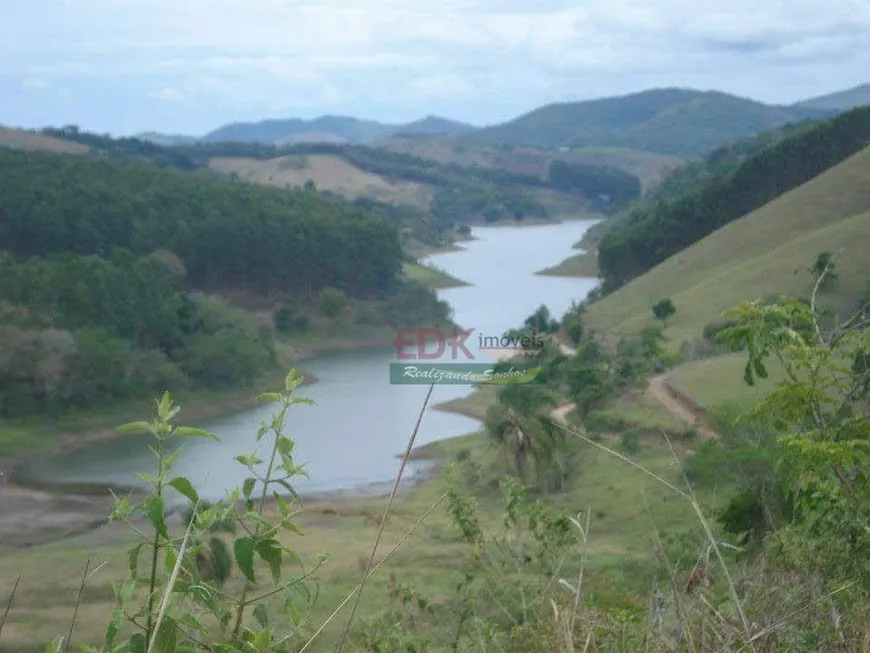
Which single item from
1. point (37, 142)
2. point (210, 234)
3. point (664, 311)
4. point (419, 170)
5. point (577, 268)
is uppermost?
point (37, 142)

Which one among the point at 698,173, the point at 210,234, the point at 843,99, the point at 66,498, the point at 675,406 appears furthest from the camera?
the point at 843,99

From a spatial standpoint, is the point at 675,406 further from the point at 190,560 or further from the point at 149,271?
the point at 190,560

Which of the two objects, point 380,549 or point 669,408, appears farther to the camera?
point 669,408

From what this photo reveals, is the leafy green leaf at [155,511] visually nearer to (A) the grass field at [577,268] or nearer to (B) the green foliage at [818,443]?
(B) the green foliage at [818,443]

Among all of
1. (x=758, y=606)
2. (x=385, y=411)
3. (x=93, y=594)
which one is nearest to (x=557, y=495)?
(x=93, y=594)

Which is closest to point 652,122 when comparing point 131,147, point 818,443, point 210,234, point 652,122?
point 652,122

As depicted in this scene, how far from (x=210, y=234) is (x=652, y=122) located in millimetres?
104052

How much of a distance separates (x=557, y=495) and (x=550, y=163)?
227 feet

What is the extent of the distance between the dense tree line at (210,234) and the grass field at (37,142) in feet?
60.4

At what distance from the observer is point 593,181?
7556cm

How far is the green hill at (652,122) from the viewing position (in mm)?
118000

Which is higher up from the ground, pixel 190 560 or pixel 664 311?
pixel 190 560

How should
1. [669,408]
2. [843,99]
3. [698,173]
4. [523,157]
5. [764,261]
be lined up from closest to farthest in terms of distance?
[669,408] < [764,261] < [698,173] < [523,157] < [843,99]

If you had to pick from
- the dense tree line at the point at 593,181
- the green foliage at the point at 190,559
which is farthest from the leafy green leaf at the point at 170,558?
the dense tree line at the point at 593,181
